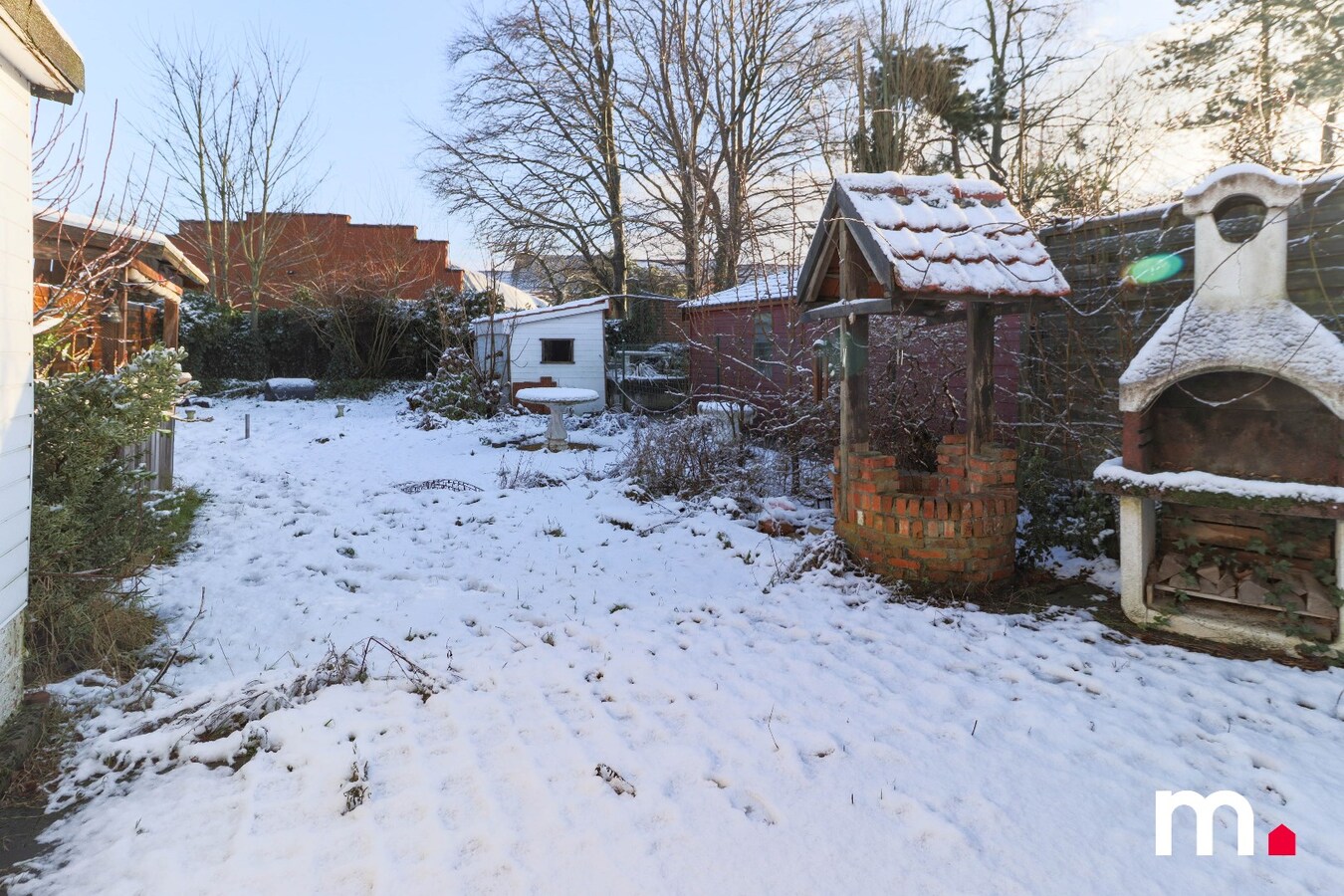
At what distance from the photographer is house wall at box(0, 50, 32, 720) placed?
10.2ft

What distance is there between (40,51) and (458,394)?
39.9ft

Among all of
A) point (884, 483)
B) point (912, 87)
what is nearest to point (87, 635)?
point (884, 483)

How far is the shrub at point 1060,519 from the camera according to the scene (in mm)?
5137

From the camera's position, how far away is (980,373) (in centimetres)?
495

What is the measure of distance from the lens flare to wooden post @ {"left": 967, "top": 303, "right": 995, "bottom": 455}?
4.06 feet

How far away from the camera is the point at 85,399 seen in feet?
13.7

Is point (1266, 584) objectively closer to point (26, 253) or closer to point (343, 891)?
point (343, 891)

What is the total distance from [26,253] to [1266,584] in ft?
20.6

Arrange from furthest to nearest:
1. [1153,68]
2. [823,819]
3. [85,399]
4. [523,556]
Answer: [1153,68] < [523,556] < [85,399] < [823,819]

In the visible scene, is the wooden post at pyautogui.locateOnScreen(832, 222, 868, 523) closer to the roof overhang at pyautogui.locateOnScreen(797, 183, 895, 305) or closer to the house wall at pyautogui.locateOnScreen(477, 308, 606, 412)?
the roof overhang at pyautogui.locateOnScreen(797, 183, 895, 305)

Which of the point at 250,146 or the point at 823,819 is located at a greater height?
the point at 250,146

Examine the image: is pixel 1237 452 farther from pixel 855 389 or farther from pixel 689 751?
pixel 689 751

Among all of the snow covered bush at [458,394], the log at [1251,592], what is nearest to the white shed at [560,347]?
the snow covered bush at [458,394]

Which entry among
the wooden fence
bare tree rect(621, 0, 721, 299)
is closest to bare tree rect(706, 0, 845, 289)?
bare tree rect(621, 0, 721, 299)
